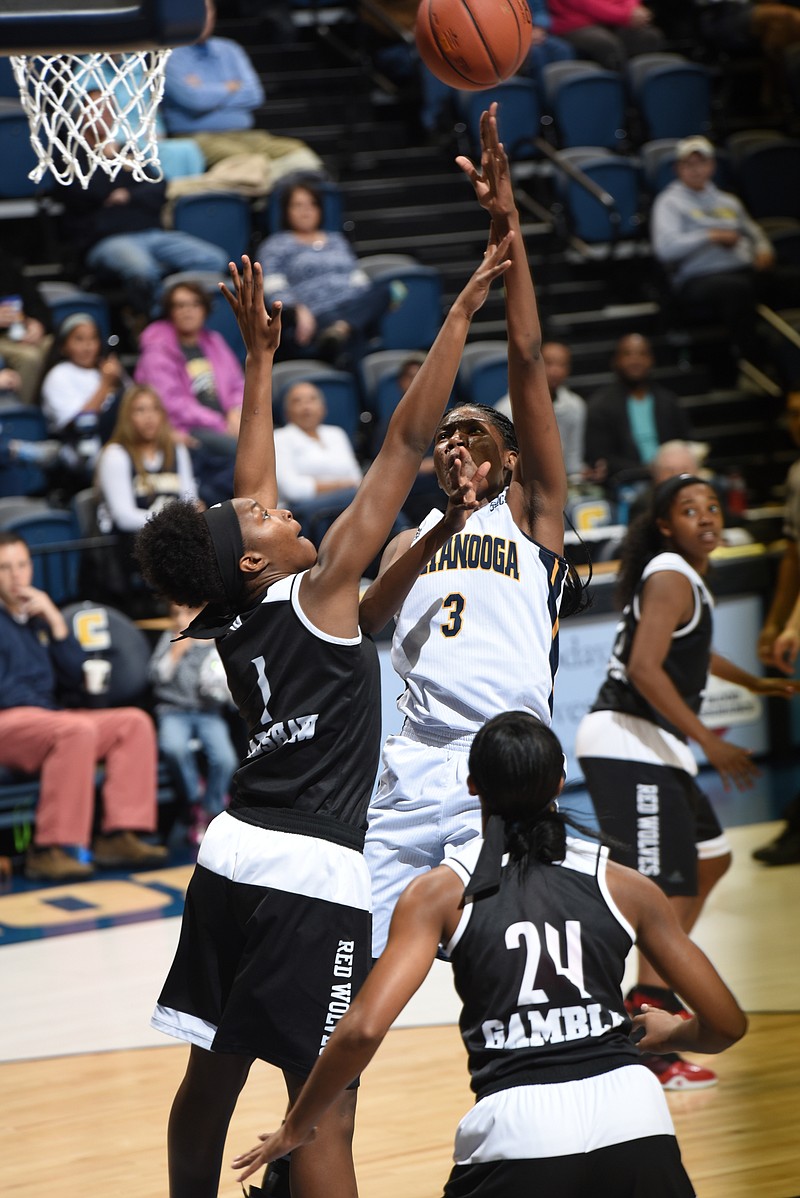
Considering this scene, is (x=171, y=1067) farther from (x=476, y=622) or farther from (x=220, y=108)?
(x=220, y=108)

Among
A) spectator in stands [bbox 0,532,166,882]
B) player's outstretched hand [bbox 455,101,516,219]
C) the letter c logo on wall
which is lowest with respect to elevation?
spectator in stands [bbox 0,532,166,882]

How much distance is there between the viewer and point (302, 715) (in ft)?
11.0

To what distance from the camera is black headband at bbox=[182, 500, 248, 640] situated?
336cm

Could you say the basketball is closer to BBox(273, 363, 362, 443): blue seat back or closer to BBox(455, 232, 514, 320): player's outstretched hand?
BBox(455, 232, 514, 320): player's outstretched hand

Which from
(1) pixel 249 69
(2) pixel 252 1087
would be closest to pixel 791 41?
(1) pixel 249 69

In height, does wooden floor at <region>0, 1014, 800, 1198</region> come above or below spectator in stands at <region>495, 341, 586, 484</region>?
below

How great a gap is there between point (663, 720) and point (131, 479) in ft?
11.9

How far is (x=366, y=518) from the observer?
10.8ft

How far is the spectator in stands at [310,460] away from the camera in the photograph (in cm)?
849

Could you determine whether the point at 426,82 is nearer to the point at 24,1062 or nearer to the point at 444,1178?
the point at 24,1062

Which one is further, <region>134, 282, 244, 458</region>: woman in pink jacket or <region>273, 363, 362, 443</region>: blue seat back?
<region>273, 363, 362, 443</region>: blue seat back

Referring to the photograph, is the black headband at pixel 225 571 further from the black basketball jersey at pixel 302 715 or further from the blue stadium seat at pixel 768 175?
the blue stadium seat at pixel 768 175

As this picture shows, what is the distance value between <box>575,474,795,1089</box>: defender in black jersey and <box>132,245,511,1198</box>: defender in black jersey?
175cm

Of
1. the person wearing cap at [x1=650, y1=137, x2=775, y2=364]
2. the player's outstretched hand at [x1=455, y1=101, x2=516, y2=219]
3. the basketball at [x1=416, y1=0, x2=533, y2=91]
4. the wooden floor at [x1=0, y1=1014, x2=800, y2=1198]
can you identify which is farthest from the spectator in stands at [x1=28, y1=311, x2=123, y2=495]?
the player's outstretched hand at [x1=455, y1=101, x2=516, y2=219]
